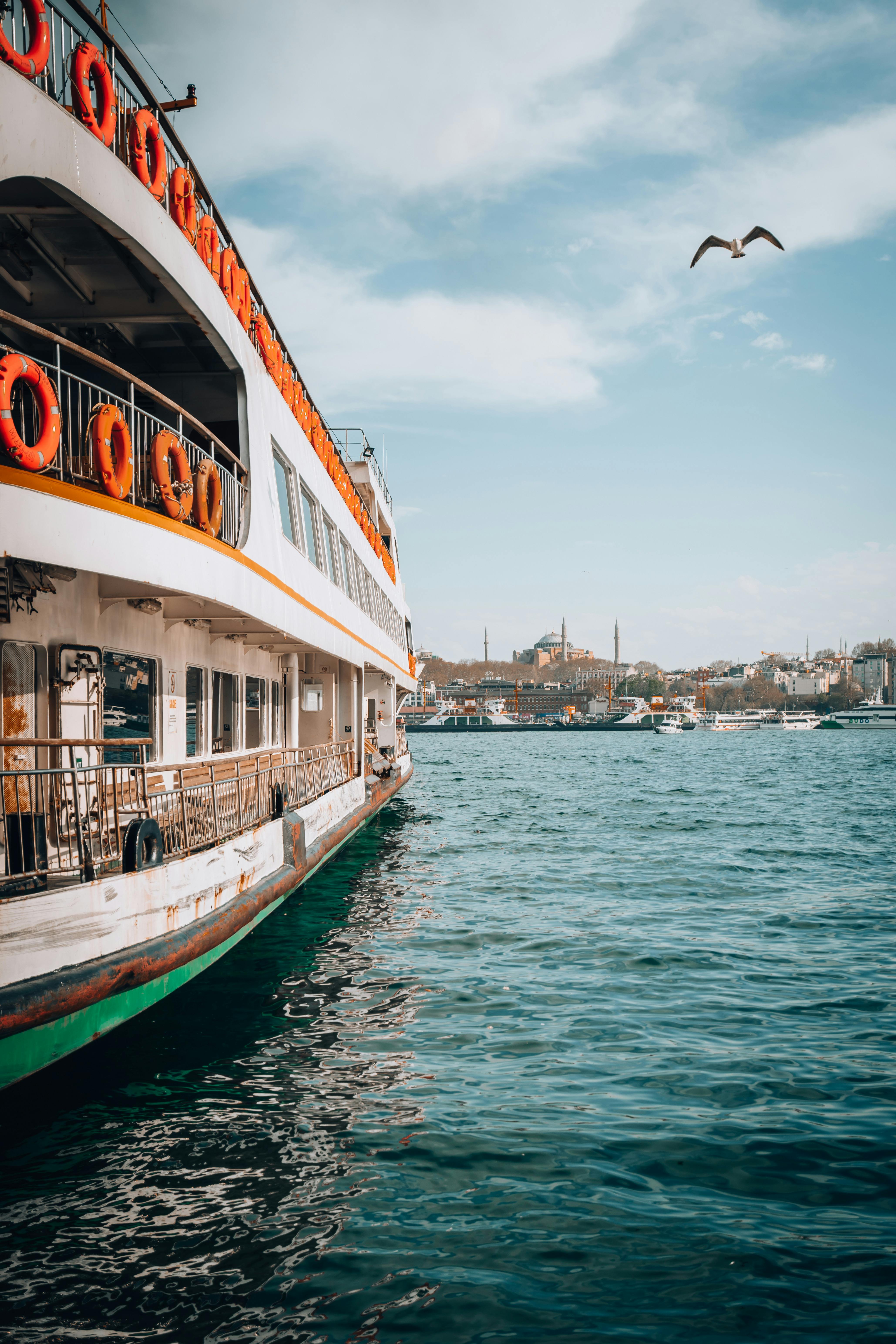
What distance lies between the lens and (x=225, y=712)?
14.8 metres

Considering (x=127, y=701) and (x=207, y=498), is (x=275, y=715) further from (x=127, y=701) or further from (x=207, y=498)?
(x=207, y=498)

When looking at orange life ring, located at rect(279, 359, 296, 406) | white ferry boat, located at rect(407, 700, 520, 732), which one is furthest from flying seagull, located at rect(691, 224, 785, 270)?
white ferry boat, located at rect(407, 700, 520, 732)

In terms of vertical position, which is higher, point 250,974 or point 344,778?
point 344,778

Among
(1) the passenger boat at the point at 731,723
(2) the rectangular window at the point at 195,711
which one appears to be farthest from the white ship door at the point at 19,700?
(1) the passenger boat at the point at 731,723

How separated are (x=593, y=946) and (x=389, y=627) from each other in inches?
812

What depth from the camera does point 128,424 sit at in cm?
845

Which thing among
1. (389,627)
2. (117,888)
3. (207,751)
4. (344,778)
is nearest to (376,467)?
(389,627)

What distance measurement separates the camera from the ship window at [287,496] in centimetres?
1373

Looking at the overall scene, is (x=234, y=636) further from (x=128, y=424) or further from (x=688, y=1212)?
(x=688, y=1212)

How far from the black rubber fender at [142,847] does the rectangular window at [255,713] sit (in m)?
8.94

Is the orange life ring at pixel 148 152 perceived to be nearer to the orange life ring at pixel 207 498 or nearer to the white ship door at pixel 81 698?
the orange life ring at pixel 207 498

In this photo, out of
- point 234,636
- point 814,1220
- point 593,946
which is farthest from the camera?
point 234,636

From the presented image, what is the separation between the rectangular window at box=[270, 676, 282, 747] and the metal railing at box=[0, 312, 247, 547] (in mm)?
6390

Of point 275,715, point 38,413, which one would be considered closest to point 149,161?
point 38,413
